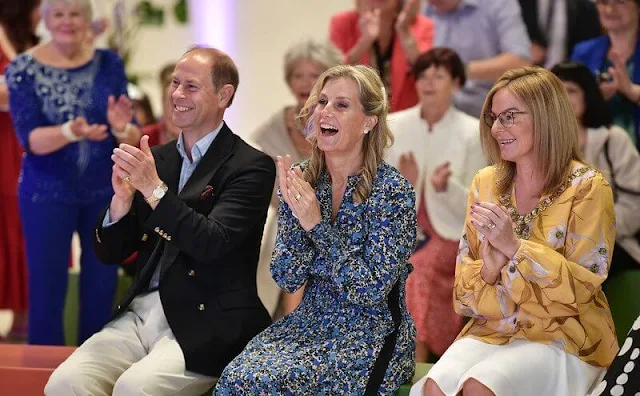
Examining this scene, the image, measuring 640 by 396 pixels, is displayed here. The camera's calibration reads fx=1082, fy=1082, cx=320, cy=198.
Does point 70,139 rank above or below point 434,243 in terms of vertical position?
above

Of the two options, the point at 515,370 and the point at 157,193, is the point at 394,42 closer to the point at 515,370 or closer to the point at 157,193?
the point at 157,193

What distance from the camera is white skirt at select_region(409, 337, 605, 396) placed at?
3.20m

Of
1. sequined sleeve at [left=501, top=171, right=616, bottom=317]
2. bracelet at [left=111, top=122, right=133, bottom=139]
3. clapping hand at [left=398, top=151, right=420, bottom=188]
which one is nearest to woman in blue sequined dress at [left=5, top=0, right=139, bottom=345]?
bracelet at [left=111, top=122, right=133, bottom=139]

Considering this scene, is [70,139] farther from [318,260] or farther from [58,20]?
[318,260]

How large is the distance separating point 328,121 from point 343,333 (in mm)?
688

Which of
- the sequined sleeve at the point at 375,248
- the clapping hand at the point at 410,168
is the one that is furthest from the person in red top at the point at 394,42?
the sequined sleeve at the point at 375,248

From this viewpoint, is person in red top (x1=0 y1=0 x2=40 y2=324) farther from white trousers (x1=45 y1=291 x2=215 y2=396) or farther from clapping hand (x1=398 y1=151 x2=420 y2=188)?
clapping hand (x1=398 y1=151 x2=420 y2=188)

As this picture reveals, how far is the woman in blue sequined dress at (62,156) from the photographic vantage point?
4586mm

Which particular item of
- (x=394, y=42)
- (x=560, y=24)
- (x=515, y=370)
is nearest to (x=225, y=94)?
(x=515, y=370)

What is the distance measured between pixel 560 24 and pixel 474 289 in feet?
8.44

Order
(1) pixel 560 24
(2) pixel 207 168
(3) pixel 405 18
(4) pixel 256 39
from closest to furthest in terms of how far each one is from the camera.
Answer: (2) pixel 207 168
(3) pixel 405 18
(1) pixel 560 24
(4) pixel 256 39

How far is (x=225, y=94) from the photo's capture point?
3816 millimetres

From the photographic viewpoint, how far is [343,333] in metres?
3.47

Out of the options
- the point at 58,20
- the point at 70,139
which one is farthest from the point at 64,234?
the point at 58,20
